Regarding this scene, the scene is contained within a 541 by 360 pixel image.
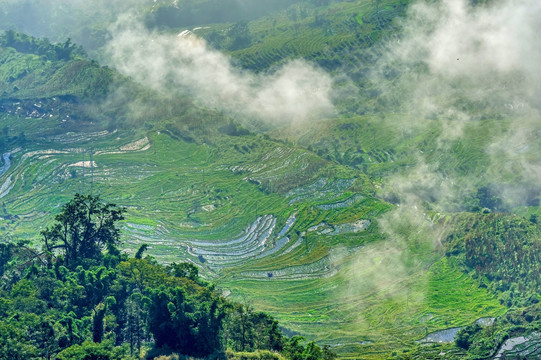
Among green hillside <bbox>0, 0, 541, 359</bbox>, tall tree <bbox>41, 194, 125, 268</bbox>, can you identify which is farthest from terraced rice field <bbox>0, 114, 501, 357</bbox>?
tall tree <bbox>41, 194, 125, 268</bbox>

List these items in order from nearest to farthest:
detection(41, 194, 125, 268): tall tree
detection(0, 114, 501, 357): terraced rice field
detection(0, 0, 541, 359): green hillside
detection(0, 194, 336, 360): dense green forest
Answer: detection(0, 194, 336, 360): dense green forest
detection(0, 114, 501, 357): terraced rice field
detection(41, 194, 125, 268): tall tree
detection(0, 0, 541, 359): green hillside

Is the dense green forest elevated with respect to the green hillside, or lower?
lower

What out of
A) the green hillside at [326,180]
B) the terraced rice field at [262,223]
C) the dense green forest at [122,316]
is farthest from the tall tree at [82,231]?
the green hillside at [326,180]

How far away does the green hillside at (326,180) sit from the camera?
5647 centimetres

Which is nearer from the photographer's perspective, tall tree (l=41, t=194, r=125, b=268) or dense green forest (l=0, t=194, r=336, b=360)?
dense green forest (l=0, t=194, r=336, b=360)

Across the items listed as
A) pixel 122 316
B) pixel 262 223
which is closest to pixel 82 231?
pixel 122 316

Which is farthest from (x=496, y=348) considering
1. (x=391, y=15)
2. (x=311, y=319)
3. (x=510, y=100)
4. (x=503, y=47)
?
(x=391, y=15)

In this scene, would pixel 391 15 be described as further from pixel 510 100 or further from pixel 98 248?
pixel 98 248

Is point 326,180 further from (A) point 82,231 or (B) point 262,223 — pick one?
(A) point 82,231

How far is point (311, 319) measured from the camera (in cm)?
5425

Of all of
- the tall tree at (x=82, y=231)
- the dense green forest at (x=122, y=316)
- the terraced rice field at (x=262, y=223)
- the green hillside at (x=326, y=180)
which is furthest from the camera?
→ the green hillside at (x=326, y=180)

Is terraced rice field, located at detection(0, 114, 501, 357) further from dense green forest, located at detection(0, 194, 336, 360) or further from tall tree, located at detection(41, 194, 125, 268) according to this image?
dense green forest, located at detection(0, 194, 336, 360)

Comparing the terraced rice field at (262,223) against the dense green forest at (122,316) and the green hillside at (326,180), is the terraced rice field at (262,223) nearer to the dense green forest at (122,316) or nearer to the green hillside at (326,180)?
the green hillside at (326,180)

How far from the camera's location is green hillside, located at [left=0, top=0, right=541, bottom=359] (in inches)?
2223
